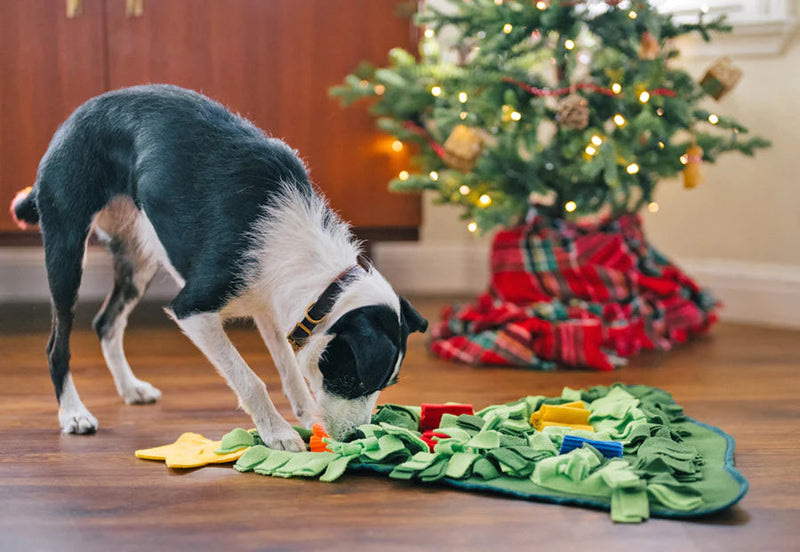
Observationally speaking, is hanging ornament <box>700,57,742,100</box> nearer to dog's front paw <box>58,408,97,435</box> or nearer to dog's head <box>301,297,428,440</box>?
dog's head <box>301,297,428,440</box>

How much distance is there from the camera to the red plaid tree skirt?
2.67 metres

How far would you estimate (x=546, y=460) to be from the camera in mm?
1539

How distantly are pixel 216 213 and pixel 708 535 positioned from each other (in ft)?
3.43

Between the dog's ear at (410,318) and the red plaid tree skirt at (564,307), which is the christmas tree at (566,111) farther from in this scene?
the dog's ear at (410,318)

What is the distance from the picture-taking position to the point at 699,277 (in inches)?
143

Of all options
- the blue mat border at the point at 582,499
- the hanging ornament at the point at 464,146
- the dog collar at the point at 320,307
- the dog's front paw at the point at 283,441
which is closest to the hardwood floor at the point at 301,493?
the blue mat border at the point at 582,499

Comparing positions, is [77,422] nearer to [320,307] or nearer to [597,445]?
[320,307]

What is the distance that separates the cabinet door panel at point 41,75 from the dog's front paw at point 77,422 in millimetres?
1461

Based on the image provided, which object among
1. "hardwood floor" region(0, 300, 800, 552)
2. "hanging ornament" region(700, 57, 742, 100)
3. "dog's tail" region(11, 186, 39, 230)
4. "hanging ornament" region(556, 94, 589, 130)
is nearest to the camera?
"hardwood floor" region(0, 300, 800, 552)

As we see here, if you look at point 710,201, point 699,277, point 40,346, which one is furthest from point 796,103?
point 40,346

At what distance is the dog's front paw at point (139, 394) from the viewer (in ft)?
7.13

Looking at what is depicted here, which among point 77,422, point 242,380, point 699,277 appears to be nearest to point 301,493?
point 242,380

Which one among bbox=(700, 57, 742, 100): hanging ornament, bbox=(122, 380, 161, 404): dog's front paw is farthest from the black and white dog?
Result: bbox=(700, 57, 742, 100): hanging ornament

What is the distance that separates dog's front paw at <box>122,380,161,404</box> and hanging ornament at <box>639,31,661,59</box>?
1.74 m
